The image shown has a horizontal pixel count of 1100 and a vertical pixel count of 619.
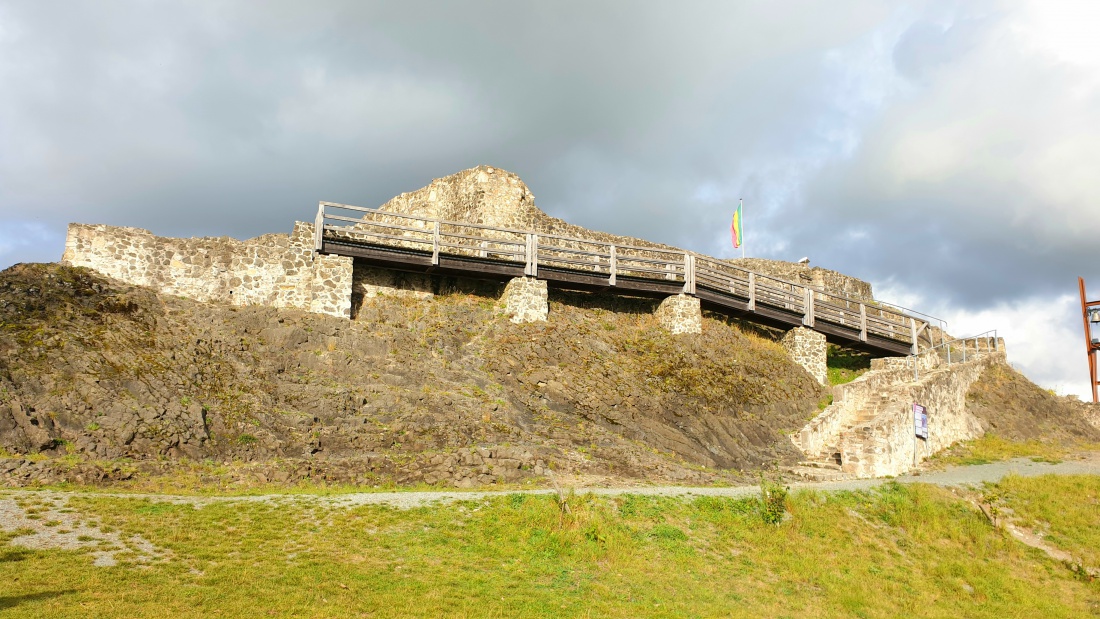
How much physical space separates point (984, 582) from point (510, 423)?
35.2 feet

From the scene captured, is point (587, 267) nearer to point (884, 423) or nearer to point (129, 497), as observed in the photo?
point (884, 423)

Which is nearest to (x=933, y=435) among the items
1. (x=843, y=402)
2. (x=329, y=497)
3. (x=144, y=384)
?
(x=843, y=402)

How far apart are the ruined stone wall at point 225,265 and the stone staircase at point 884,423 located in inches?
582

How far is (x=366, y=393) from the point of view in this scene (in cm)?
1827

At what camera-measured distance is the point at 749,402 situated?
2350cm

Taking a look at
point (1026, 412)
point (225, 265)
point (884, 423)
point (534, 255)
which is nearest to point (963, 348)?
point (1026, 412)

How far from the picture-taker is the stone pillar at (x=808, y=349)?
94.8 feet

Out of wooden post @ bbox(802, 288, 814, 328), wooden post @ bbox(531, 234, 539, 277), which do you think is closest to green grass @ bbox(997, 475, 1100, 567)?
wooden post @ bbox(802, 288, 814, 328)

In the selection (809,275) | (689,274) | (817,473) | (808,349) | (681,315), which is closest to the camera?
(817,473)

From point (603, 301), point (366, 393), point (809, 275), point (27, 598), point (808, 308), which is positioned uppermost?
point (809, 275)

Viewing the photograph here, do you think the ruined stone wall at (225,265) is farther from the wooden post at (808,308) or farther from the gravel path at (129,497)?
the wooden post at (808,308)

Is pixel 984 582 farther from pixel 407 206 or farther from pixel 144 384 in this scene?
pixel 407 206

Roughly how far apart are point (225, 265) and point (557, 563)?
48.9 feet

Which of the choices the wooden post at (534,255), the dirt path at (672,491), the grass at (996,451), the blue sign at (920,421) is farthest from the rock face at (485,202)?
the grass at (996,451)
